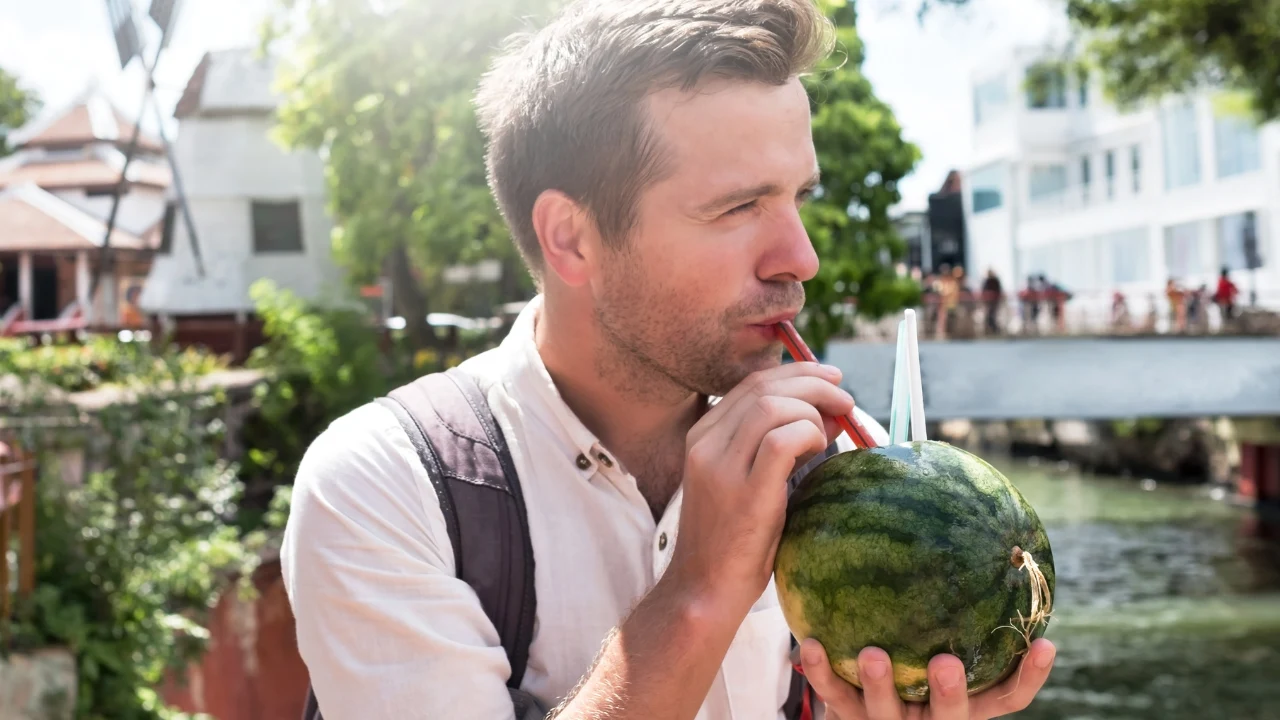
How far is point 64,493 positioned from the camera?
25.3 ft

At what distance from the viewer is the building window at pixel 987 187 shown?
46938 mm

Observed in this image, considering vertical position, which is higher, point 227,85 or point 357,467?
point 227,85

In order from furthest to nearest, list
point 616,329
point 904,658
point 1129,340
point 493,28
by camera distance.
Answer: point 1129,340, point 493,28, point 616,329, point 904,658

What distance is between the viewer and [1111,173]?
42250 millimetres

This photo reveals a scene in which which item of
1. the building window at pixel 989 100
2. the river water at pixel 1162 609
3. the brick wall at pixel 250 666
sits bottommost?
the river water at pixel 1162 609

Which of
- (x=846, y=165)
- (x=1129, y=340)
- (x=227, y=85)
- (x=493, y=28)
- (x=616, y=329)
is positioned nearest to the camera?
(x=616, y=329)

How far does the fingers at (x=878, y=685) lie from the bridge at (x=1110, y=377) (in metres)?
20.5

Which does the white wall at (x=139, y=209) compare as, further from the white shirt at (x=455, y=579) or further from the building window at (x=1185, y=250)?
the building window at (x=1185, y=250)

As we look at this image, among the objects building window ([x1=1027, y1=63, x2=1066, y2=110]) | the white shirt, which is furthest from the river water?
the white shirt

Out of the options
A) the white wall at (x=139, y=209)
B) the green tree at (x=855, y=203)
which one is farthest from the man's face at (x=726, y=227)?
the white wall at (x=139, y=209)

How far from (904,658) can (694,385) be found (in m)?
0.63

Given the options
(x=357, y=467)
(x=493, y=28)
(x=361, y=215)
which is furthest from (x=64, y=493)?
(x=361, y=215)

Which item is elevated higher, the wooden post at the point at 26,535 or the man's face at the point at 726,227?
the man's face at the point at 726,227

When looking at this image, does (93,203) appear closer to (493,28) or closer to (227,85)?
(227,85)
